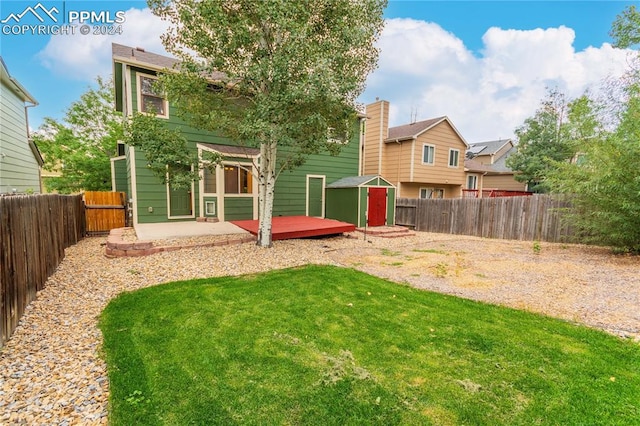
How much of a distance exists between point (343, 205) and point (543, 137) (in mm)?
14697

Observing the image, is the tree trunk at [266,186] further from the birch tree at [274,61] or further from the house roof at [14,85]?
the house roof at [14,85]

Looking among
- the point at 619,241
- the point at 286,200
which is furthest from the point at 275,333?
the point at 619,241

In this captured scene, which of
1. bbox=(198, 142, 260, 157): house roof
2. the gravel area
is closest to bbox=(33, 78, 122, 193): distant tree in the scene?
bbox=(198, 142, 260, 157): house roof

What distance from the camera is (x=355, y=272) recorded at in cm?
563

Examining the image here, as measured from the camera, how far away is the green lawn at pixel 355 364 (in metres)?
2.04

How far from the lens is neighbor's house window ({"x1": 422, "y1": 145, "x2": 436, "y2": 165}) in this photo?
15.4 meters

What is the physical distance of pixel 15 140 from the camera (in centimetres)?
969

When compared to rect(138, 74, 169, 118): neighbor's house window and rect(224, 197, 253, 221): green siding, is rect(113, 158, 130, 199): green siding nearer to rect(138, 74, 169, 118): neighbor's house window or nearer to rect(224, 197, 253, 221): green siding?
rect(138, 74, 169, 118): neighbor's house window

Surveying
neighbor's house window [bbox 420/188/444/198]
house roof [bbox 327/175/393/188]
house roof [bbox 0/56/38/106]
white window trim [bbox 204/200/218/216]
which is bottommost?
white window trim [bbox 204/200/218/216]

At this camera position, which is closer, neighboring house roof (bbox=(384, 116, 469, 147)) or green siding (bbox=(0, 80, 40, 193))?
green siding (bbox=(0, 80, 40, 193))

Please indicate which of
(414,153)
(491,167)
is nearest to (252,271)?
(414,153)

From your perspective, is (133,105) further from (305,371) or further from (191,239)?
(305,371)
